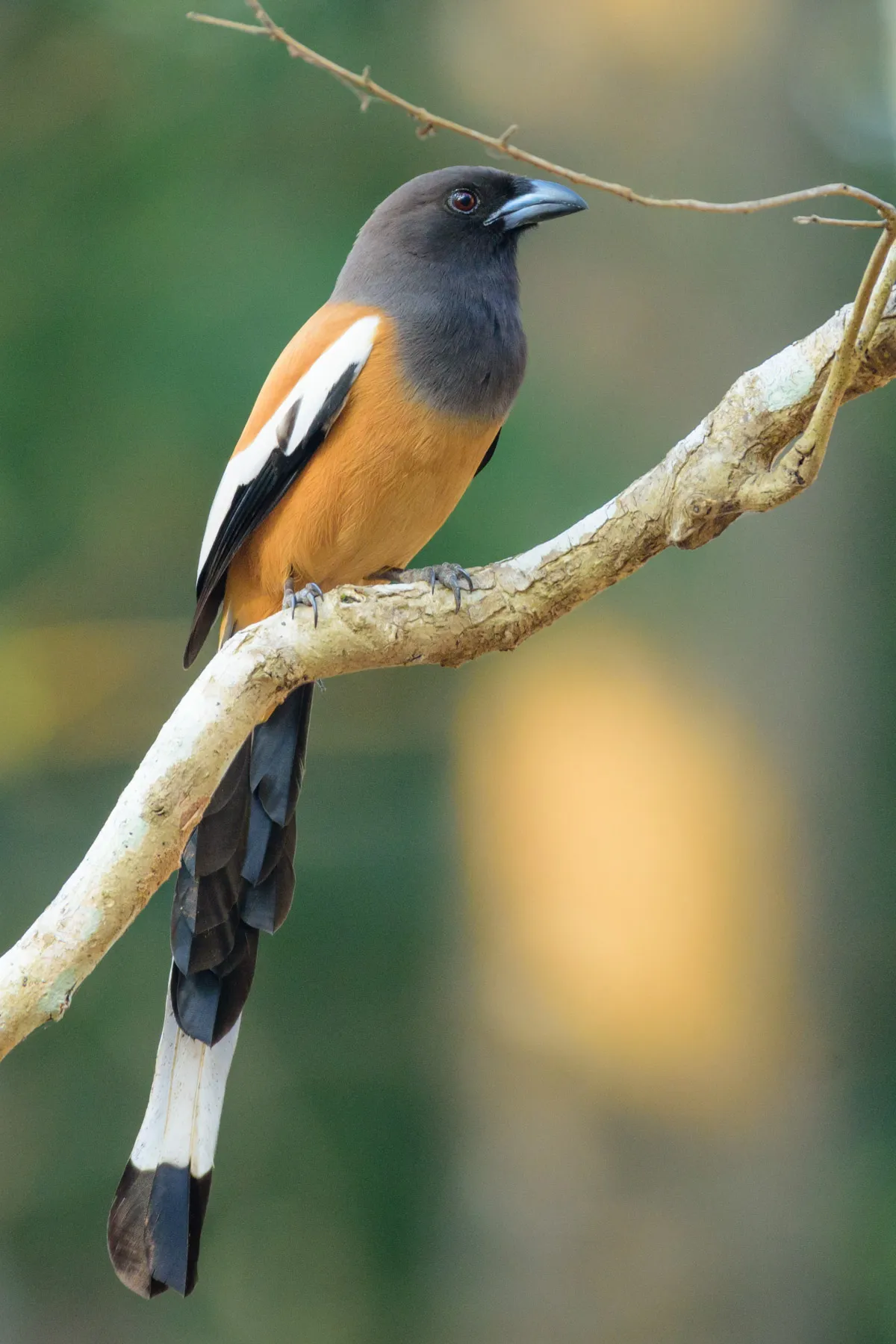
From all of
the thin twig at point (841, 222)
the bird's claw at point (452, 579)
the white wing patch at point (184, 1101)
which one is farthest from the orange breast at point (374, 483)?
the thin twig at point (841, 222)

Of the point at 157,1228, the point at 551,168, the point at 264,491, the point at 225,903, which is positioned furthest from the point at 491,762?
the point at 551,168

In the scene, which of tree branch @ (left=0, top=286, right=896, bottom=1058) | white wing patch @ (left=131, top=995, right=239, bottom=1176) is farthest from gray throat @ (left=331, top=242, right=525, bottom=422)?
white wing patch @ (left=131, top=995, right=239, bottom=1176)

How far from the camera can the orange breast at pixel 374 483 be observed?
2428mm

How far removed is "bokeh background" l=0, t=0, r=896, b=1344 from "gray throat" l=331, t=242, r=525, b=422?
5.57ft

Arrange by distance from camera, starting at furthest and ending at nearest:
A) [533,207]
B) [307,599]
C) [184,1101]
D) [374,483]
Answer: [533,207] < [374,483] < [184,1101] < [307,599]

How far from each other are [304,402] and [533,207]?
2.19ft

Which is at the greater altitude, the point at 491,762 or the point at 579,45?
the point at 579,45

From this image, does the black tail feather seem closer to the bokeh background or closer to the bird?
the bird

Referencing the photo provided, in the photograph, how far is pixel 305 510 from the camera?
2490 mm

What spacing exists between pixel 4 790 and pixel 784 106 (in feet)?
11.9

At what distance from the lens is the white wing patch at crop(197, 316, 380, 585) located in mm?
2479

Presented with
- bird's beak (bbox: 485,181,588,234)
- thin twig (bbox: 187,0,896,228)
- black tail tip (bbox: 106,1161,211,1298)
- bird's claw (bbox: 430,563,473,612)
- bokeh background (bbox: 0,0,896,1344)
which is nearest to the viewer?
thin twig (bbox: 187,0,896,228)

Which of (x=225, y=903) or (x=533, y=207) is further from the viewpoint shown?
(x=533, y=207)

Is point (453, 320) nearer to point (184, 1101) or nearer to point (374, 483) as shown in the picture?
point (374, 483)
